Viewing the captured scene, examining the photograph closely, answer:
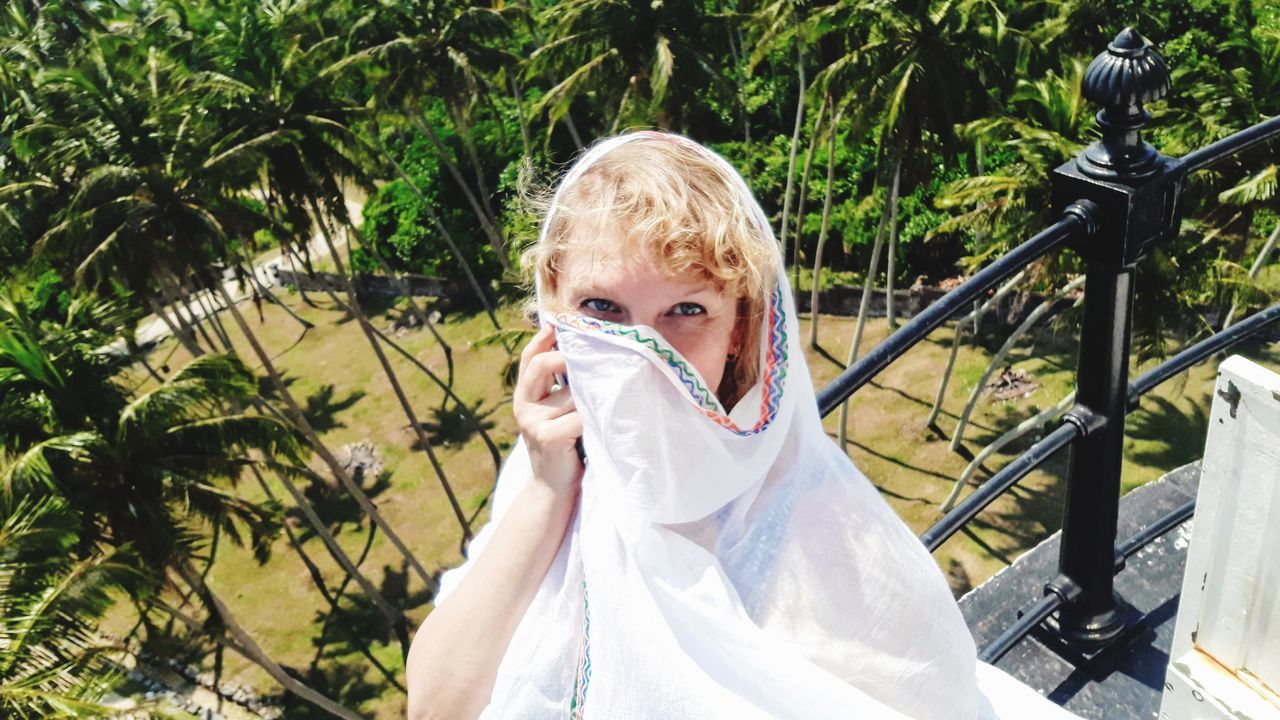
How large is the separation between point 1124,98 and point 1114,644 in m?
1.87

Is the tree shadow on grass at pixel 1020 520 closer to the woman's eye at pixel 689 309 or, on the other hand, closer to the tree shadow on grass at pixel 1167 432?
the tree shadow on grass at pixel 1167 432

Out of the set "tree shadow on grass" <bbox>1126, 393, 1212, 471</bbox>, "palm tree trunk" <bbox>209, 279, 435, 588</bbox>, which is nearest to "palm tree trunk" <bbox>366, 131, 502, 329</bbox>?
"palm tree trunk" <bbox>209, 279, 435, 588</bbox>

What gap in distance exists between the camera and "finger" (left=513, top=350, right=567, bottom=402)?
6.14ft

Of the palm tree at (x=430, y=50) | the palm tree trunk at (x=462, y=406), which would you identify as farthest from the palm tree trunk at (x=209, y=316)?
the palm tree at (x=430, y=50)

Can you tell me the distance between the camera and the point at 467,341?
90.9 feet

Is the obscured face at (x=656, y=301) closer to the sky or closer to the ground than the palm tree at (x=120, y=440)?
closer to the sky

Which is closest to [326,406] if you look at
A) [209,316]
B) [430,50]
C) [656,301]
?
[209,316]

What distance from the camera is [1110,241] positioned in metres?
2.51

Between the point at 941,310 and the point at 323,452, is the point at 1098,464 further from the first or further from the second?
the point at 323,452

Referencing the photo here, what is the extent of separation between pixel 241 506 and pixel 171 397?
5.91 feet

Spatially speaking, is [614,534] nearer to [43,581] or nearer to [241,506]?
[43,581]

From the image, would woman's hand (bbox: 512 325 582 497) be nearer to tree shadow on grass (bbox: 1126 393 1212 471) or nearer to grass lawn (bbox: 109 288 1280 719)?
grass lawn (bbox: 109 288 1280 719)

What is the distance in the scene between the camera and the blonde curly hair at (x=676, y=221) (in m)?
1.79

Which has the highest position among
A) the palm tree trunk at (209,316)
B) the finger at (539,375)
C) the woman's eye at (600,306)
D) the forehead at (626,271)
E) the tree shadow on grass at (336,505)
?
the forehead at (626,271)
